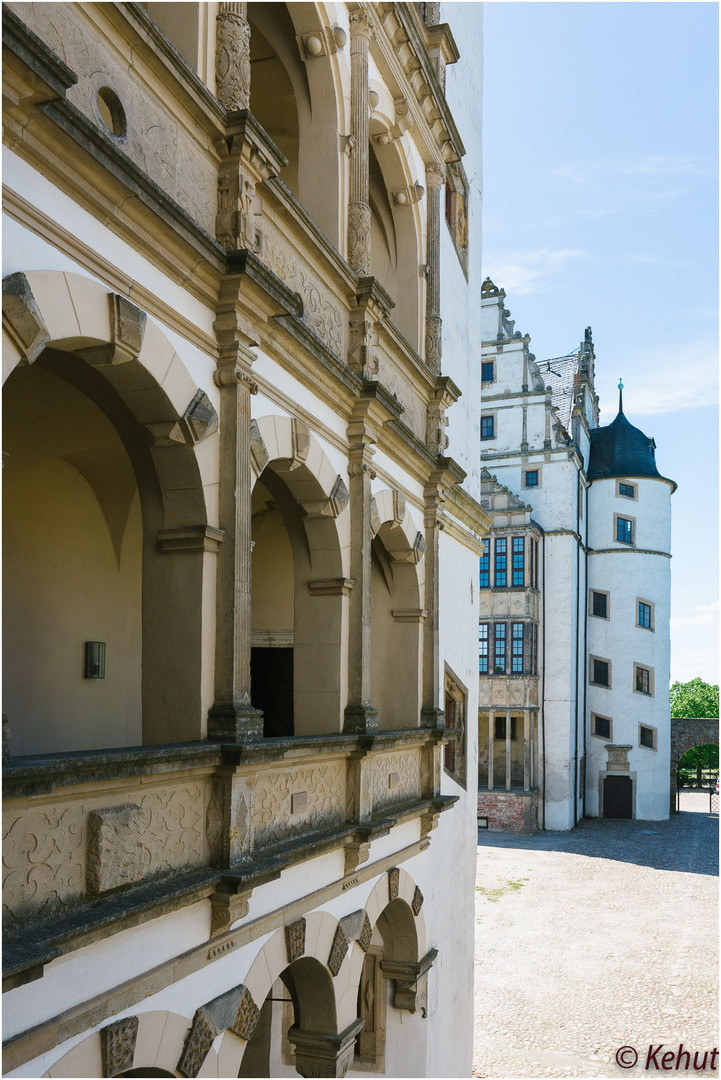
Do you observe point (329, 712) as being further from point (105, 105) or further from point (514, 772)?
point (514, 772)

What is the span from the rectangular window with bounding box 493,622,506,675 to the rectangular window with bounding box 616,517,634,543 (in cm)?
668

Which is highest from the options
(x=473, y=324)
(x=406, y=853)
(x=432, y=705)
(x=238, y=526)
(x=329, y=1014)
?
(x=473, y=324)

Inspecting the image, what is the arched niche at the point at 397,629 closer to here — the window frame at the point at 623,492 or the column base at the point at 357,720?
the column base at the point at 357,720

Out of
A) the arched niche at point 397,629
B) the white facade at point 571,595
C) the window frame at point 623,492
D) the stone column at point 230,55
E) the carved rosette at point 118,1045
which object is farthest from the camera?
the window frame at point 623,492

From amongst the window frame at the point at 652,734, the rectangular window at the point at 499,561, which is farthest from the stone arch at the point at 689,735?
the rectangular window at the point at 499,561

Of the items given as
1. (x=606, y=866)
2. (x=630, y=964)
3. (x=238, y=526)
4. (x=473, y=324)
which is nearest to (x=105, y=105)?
(x=238, y=526)

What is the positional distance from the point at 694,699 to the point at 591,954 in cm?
6793

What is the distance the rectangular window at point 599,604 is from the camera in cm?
3634

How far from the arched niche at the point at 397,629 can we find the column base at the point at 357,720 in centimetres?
243

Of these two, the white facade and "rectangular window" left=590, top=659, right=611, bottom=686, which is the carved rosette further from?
"rectangular window" left=590, top=659, right=611, bottom=686

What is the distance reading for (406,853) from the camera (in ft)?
30.8

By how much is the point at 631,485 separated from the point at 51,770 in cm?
3540

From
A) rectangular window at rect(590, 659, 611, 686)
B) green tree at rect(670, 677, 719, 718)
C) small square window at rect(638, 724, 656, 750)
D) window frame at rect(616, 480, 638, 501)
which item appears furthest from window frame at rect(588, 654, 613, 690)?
green tree at rect(670, 677, 719, 718)

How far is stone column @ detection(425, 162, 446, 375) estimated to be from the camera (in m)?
11.0
